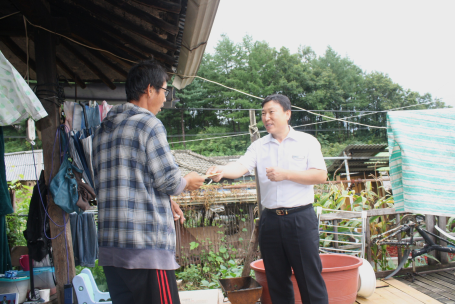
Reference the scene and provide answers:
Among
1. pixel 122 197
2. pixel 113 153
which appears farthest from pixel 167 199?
pixel 113 153

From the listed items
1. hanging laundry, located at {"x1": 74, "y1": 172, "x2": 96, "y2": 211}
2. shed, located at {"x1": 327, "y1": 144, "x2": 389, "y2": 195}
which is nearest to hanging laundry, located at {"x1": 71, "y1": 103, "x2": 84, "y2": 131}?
hanging laundry, located at {"x1": 74, "y1": 172, "x2": 96, "y2": 211}

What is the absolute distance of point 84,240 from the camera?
3586mm

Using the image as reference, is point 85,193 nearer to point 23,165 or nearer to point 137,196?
point 137,196

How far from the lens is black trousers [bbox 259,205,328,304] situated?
→ 7.34 feet

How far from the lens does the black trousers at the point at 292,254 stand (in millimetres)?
2236

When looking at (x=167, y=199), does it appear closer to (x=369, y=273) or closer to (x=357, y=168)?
(x=369, y=273)

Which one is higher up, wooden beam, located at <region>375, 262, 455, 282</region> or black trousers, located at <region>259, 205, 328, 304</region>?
black trousers, located at <region>259, 205, 328, 304</region>

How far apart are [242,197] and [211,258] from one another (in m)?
1.33

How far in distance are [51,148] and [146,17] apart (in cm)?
143

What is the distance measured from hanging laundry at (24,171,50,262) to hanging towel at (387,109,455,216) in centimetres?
354

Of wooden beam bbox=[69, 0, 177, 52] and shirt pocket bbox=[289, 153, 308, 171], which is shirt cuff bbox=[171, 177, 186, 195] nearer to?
shirt pocket bbox=[289, 153, 308, 171]

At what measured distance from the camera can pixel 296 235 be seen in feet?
7.43

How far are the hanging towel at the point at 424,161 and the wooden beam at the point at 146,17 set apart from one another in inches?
99.8

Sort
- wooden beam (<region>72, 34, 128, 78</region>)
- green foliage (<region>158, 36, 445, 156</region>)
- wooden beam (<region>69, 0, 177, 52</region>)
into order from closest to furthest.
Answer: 1. wooden beam (<region>69, 0, 177, 52</region>)
2. wooden beam (<region>72, 34, 128, 78</region>)
3. green foliage (<region>158, 36, 445, 156</region>)
